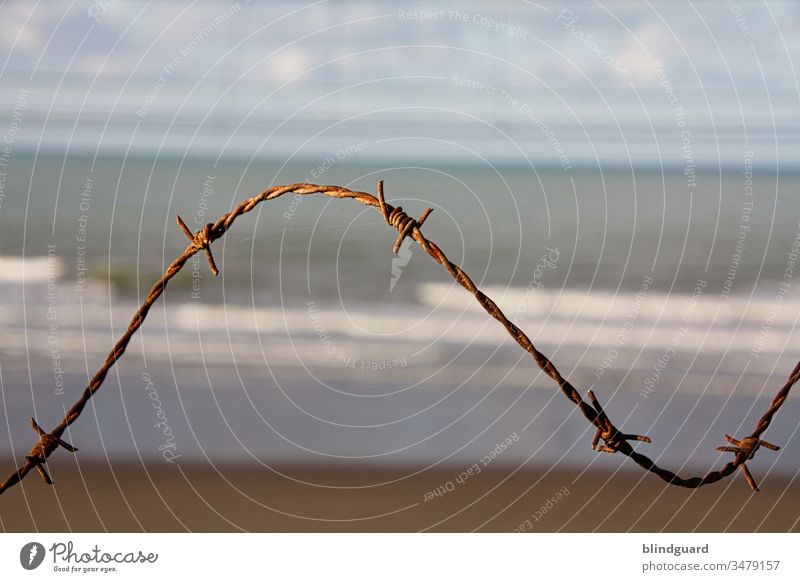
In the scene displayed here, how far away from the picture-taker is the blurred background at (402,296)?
6.89ft

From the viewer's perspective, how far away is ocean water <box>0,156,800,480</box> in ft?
8.16

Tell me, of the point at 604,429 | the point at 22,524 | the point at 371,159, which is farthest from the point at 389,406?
the point at 371,159

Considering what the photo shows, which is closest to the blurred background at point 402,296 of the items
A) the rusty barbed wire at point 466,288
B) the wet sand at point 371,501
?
the wet sand at point 371,501

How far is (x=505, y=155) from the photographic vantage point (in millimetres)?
9891

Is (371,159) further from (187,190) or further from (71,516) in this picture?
(71,516)

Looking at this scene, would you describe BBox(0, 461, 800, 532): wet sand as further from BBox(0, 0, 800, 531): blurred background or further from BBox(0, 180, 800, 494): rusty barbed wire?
BBox(0, 180, 800, 494): rusty barbed wire

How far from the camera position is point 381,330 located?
12.3 ft

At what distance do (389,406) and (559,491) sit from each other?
0.76 m

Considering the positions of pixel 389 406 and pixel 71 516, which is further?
pixel 389 406
